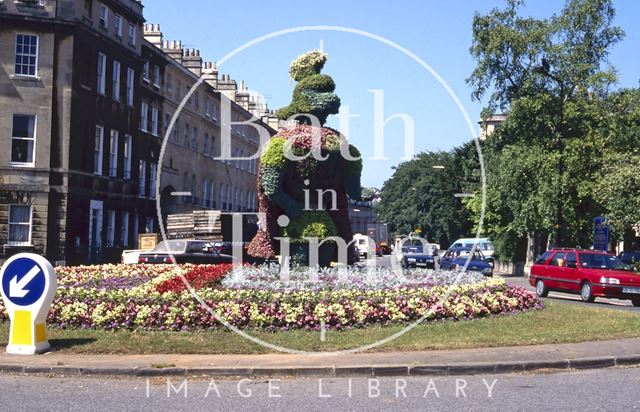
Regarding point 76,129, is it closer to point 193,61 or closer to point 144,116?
point 144,116

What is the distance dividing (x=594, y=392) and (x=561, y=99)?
1346 inches

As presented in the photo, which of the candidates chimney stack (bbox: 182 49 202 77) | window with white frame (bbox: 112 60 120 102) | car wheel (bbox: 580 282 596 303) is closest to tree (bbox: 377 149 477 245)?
chimney stack (bbox: 182 49 202 77)

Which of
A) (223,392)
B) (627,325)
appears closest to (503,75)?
(627,325)

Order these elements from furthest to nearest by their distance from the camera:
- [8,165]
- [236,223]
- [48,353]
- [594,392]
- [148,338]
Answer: [8,165], [236,223], [148,338], [48,353], [594,392]

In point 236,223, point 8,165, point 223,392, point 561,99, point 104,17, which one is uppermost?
point 104,17

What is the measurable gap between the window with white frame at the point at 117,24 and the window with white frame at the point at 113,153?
19.5ft

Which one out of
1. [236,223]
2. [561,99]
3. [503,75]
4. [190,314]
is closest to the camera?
[190,314]

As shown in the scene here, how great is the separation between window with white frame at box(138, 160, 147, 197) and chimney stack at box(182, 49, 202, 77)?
13690mm

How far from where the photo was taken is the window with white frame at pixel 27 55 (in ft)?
127

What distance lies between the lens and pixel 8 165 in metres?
38.1

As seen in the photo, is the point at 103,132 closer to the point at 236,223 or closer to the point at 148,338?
the point at 236,223

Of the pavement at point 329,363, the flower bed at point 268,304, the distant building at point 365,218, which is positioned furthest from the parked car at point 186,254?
the distant building at point 365,218

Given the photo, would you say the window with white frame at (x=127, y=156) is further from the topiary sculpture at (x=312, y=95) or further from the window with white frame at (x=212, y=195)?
the topiary sculpture at (x=312, y=95)

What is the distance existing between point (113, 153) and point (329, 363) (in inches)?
1448
